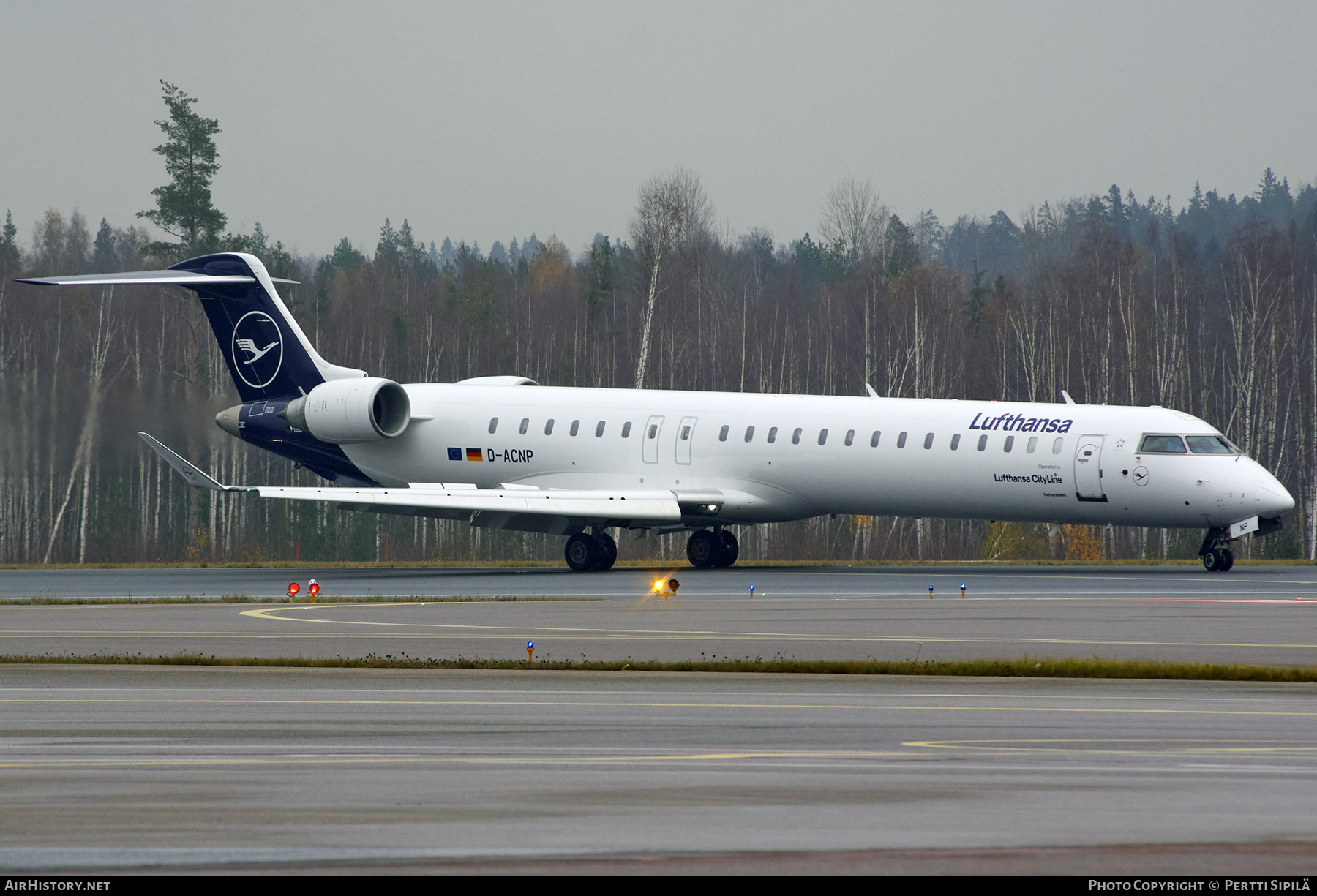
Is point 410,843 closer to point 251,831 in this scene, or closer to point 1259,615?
point 251,831

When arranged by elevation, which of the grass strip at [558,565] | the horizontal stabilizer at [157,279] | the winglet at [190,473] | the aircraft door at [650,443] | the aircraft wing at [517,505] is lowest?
the grass strip at [558,565]

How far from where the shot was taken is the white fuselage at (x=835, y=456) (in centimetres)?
2881

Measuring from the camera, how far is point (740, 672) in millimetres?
14500

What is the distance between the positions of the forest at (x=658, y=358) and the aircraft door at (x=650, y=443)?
11536mm

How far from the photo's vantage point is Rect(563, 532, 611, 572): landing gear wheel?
3291cm

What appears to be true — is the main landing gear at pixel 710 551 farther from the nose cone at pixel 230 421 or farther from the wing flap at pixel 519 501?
the nose cone at pixel 230 421

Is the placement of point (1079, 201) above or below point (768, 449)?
above

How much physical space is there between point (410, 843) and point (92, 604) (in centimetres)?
1823

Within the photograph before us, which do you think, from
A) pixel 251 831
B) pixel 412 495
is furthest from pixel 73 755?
pixel 412 495

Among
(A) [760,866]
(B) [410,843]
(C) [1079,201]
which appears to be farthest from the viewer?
(C) [1079,201]

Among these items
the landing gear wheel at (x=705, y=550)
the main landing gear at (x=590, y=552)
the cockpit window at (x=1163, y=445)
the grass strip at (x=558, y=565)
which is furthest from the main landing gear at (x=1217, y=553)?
the main landing gear at (x=590, y=552)

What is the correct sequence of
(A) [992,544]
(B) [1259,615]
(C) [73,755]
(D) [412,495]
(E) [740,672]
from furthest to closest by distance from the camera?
(A) [992,544]
(D) [412,495]
(B) [1259,615]
(E) [740,672]
(C) [73,755]

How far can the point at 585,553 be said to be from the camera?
108 feet

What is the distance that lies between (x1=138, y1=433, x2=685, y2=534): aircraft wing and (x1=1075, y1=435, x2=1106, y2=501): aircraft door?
23.7ft
